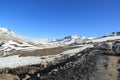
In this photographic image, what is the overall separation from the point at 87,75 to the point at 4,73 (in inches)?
642

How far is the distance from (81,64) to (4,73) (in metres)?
13.0

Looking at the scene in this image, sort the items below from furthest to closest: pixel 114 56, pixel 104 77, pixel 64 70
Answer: pixel 114 56
pixel 64 70
pixel 104 77

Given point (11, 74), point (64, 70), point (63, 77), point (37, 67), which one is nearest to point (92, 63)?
point (64, 70)

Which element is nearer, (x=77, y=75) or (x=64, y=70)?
(x=77, y=75)

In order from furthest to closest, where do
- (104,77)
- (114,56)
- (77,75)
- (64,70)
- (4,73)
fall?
(114,56), (4,73), (64,70), (77,75), (104,77)

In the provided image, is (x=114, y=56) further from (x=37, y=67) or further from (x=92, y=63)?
(x=37, y=67)

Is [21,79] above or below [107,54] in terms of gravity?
below

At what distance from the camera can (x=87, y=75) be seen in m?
28.3

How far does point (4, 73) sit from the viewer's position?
3878 cm

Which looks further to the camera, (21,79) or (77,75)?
(21,79)

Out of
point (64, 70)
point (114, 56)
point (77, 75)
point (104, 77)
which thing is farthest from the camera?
point (114, 56)

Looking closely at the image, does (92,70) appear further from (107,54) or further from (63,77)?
(107,54)

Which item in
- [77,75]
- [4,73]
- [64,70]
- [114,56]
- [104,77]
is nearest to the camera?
[104,77]

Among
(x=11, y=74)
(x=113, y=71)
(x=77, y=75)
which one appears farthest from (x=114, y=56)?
A: (x=11, y=74)
